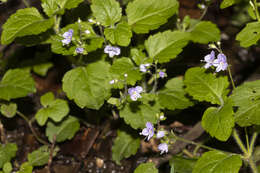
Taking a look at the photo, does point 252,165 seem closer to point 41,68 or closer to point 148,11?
point 148,11

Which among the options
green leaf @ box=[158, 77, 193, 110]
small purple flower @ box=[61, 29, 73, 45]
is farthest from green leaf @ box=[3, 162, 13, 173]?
green leaf @ box=[158, 77, 193, 110]

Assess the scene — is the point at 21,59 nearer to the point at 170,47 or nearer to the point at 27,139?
the point at 27,139

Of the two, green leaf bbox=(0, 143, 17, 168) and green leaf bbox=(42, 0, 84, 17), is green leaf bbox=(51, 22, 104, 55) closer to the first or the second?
green leaf bbox=(42, 0, 84, 17)

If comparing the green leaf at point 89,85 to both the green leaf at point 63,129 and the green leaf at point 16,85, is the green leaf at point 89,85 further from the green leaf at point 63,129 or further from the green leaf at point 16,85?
the green leaf at point 63,129

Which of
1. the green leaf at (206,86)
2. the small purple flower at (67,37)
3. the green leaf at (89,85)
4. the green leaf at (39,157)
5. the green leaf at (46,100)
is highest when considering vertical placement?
the small purple flower at (67,37)

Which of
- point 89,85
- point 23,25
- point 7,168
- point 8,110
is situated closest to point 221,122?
point 89,85

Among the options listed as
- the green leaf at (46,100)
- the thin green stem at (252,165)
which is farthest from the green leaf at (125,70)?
the thin green stem at (252,165)

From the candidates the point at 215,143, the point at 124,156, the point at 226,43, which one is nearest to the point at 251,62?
the point at 226,43
